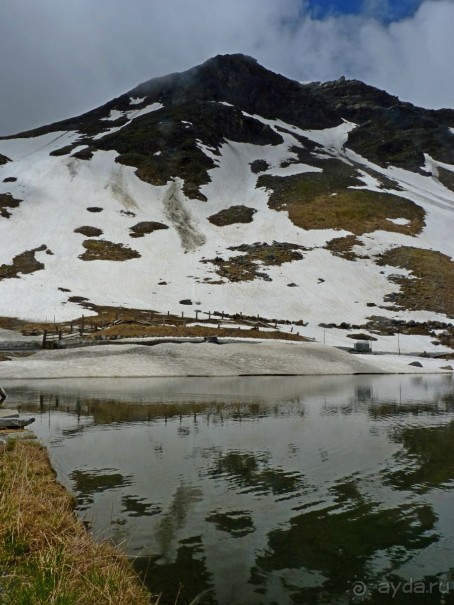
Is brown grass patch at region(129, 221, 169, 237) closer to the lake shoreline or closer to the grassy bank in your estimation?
the lake shoreline

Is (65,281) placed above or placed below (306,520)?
above

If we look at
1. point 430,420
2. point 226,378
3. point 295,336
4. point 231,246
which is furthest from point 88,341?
point 231,246

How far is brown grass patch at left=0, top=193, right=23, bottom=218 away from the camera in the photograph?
108 m

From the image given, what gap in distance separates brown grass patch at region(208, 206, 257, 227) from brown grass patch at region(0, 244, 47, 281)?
42274 mm

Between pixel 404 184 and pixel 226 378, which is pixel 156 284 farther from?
pixel 404 184

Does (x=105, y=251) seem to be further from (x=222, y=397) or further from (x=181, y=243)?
(x=222, y=397)

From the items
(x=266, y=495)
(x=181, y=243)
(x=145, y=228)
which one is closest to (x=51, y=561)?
(x=266, y=495)

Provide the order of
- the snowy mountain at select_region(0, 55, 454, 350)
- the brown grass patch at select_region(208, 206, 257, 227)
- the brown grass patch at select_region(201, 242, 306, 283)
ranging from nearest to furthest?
the snowy mountain at select_region(0, 55, 454, 350)
the brown grass patch at select_region(201, 242, 306, 283)
the brown grass patch at select_region(208, 206, 257, 227)

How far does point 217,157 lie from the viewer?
155 metres

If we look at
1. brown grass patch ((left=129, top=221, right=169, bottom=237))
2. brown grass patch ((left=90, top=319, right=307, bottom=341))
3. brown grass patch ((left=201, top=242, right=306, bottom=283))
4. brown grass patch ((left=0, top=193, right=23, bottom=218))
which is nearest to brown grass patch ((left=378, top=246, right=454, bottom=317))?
brown grass patch ((left=201, top=242, right=306, bottom=283))

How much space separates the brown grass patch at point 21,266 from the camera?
276 feet

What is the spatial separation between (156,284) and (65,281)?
1466cm

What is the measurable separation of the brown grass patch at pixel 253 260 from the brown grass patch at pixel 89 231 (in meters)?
23.3

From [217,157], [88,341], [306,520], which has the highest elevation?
[217,157]
